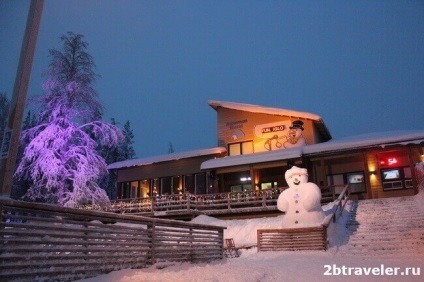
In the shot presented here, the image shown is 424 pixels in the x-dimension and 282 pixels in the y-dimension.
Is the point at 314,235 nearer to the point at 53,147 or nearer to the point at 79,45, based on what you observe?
the point at 53,147

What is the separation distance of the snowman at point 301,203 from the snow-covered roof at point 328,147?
6.13 m

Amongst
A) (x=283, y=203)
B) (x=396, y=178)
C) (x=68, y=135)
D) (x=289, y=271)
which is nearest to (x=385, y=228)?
(x=283, y=203)

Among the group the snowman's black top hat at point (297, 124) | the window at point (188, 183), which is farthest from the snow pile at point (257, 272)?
the window at point (188, 183)

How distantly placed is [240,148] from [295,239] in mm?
13625

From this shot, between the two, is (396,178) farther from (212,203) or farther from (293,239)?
(293,239)

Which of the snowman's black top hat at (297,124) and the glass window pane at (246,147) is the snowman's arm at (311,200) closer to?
the snowman's black top hat at (297,124)

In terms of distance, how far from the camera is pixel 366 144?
65.2ft

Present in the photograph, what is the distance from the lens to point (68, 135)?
17828 millimetres

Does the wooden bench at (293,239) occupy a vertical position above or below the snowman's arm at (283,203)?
below

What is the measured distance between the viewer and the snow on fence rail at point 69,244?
197 inches

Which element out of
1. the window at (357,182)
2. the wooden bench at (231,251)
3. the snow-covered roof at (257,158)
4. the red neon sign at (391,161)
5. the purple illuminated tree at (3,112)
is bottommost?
the wooden bench at (231,251)

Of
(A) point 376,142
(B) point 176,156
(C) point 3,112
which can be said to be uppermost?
(C) point 3,112

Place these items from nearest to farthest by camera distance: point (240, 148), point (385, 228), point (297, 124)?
point (385, 228), point (297, 124), point (240, 148)

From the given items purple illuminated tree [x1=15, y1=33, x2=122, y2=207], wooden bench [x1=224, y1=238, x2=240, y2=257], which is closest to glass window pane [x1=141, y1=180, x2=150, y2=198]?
purple illuminated tree [x1=15, y1=33, x2=122, y2=207]
